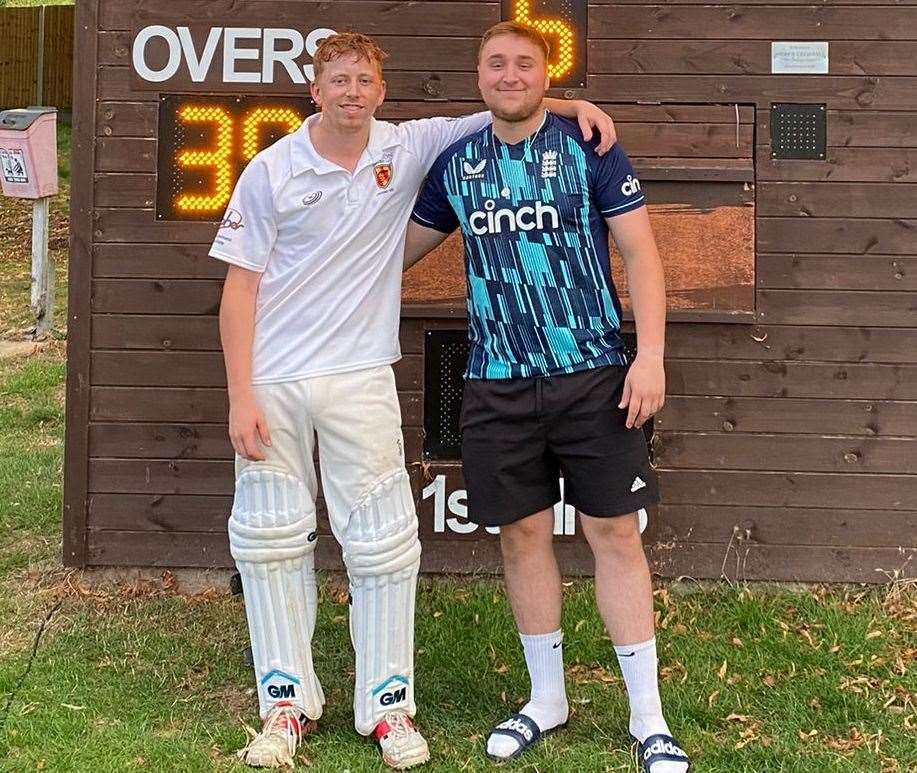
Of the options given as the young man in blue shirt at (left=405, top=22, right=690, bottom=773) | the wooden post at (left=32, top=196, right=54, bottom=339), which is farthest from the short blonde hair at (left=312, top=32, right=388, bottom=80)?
the wooden post at (left=32, top=196, right=54, bottom=339)

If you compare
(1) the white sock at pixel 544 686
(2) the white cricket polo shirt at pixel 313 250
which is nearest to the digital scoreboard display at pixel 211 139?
(2) the white cricket polo shirt at pixel 313 250

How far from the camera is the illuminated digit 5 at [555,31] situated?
14.0ft

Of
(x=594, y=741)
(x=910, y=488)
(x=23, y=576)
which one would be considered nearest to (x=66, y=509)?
(x=23, y=576)

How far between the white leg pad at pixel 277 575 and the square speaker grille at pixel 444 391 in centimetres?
131

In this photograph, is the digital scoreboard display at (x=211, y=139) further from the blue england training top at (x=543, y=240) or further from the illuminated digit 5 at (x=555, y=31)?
the blue england training top at (x=543, y=240)

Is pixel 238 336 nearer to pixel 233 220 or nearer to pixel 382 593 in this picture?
pixel 233 220

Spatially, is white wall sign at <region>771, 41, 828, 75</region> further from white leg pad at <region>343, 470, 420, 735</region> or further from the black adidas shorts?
white leg pad at <region>343, 470, 420, 735</region>

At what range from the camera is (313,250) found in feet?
9.86

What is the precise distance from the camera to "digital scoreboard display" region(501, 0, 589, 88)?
14.0 feet

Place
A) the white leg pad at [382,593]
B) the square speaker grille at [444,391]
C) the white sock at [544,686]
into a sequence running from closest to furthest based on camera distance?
1. the white leg pad at [382,593]
2. the white sock at [544,686]
3. the square speaker grille at [444,391]

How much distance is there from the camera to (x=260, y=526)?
3061 mm

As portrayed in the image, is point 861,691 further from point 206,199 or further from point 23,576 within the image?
point 23,576

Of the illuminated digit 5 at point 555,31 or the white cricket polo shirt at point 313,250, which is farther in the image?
the illuminated digit 5 at point 555,31

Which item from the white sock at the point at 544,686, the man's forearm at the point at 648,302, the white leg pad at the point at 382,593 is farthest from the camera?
the white sock at the point at 544,686
